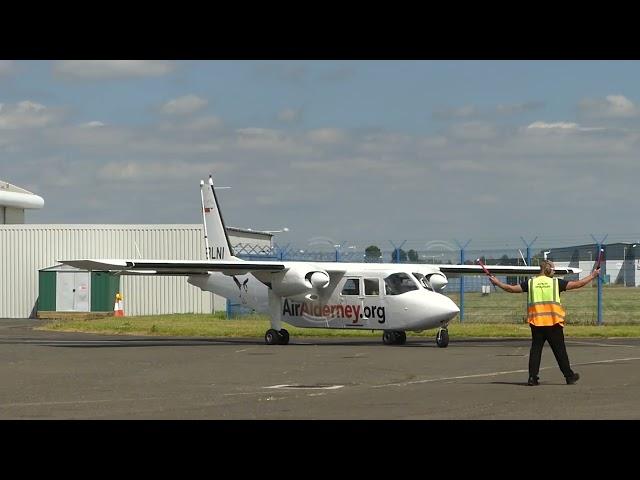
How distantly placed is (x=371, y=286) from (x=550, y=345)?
1254 centimetres

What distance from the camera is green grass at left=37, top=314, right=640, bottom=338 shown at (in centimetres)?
3362

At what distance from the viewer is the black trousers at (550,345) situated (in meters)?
16.5

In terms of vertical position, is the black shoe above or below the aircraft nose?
below

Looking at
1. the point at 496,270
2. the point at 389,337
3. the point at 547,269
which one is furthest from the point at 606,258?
the point at 547,269

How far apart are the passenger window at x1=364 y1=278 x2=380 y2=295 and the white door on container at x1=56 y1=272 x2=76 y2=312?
26109 mm

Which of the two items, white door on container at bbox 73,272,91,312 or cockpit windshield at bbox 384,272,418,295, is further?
white door on container at bbox 73,272,91,312

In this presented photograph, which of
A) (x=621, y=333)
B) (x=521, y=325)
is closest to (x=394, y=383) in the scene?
(x=621, y=333)

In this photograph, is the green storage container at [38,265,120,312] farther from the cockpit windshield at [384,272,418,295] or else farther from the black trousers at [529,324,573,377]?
the black trousers at [529,324,573,377]

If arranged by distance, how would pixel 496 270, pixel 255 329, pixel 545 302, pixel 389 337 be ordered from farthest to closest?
1. pixel 255 329
2. pixel 496 270
3. pixel 389 337
4. pixel 545 302

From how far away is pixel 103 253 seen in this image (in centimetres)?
5503

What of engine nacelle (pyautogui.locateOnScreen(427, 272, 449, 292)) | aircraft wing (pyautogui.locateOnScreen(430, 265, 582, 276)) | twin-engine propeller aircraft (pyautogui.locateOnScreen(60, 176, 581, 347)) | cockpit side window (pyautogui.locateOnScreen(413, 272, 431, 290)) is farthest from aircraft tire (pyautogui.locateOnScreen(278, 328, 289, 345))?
aircraft wing (pyautogui.locateOnScreen(430, 265, 582, 276))

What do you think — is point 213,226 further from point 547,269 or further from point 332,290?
point 547,269
